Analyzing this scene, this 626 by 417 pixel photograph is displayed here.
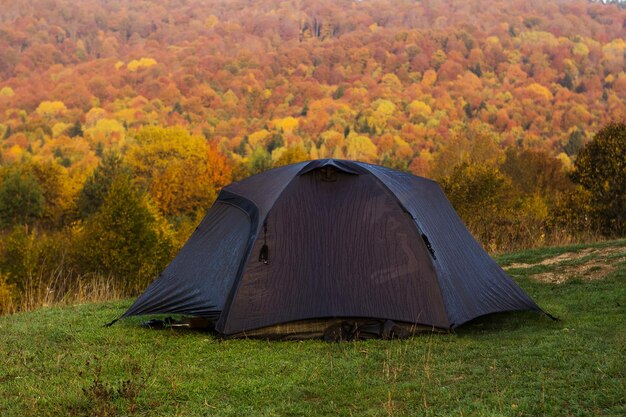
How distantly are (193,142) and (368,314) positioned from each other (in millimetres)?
64825

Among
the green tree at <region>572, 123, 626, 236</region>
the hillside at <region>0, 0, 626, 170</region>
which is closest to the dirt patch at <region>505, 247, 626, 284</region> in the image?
the green tree at <region>572, 123, 626, 236</region>

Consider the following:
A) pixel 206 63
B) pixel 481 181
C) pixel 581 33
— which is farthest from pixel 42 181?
pixel 581 33

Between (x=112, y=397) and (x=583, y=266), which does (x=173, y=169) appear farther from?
(x=112, y=397)

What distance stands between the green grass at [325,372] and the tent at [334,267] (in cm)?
25

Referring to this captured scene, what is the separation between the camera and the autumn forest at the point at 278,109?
2895 cm

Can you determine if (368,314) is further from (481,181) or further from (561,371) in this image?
(481,181)

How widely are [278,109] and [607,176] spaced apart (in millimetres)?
93346

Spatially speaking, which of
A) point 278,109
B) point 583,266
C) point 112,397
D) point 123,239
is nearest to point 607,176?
point 583,266

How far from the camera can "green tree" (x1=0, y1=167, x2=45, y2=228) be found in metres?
49.4

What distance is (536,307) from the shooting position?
7.74m

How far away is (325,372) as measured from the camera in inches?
221

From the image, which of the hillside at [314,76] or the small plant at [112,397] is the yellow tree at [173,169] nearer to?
the hillside at [314,76]

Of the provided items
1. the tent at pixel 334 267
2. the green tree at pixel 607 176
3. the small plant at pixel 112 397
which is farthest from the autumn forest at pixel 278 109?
the small plant at pixel 112 397

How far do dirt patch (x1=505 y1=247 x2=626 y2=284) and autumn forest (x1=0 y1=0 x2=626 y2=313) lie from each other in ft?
9.69
